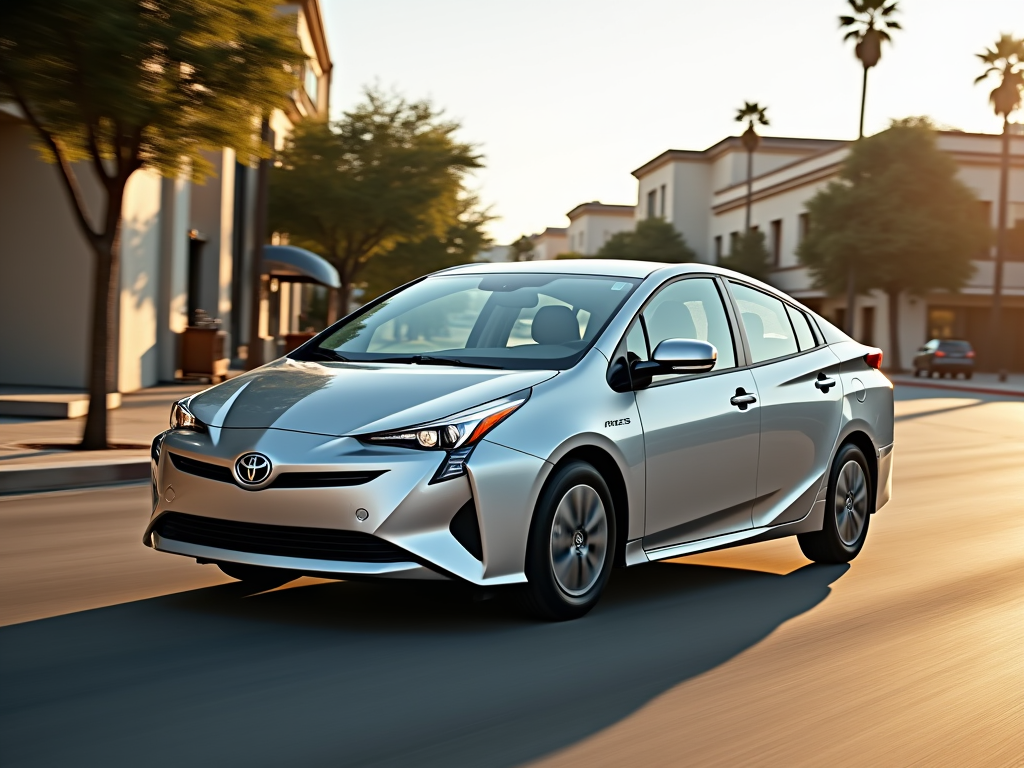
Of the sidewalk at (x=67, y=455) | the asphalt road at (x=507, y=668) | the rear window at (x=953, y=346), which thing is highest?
the rear window at (x=953, y=346)

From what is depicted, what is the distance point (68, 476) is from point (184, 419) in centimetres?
576

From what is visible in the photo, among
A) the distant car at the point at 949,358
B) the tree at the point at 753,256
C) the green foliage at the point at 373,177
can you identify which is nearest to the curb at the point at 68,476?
the green foliage at the point at 373,177

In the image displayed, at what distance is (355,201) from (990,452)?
2468 cm

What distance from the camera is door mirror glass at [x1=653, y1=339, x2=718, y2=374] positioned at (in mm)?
6258

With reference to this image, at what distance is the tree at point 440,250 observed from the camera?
49.6 m

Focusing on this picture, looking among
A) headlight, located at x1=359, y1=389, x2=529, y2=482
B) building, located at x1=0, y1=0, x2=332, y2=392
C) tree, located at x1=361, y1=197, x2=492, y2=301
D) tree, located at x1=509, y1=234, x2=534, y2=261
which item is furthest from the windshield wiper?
tree, located at x1=509, y1=234, x2=534, y2=261

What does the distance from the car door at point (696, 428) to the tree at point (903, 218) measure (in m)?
46.8

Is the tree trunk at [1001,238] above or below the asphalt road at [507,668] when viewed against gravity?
above

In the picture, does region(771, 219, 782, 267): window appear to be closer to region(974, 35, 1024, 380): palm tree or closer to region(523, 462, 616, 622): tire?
region(974, 35, 1024, 380): palm tree

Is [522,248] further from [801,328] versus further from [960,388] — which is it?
[801,328]

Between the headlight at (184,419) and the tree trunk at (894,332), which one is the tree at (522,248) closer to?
the tree trunk at (894,332)

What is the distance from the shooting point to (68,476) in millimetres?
11164

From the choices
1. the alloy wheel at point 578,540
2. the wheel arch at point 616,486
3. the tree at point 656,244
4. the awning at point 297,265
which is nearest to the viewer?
the alloy wheel at point 578,540

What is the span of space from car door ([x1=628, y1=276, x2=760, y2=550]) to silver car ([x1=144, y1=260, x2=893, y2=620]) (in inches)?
0.5
